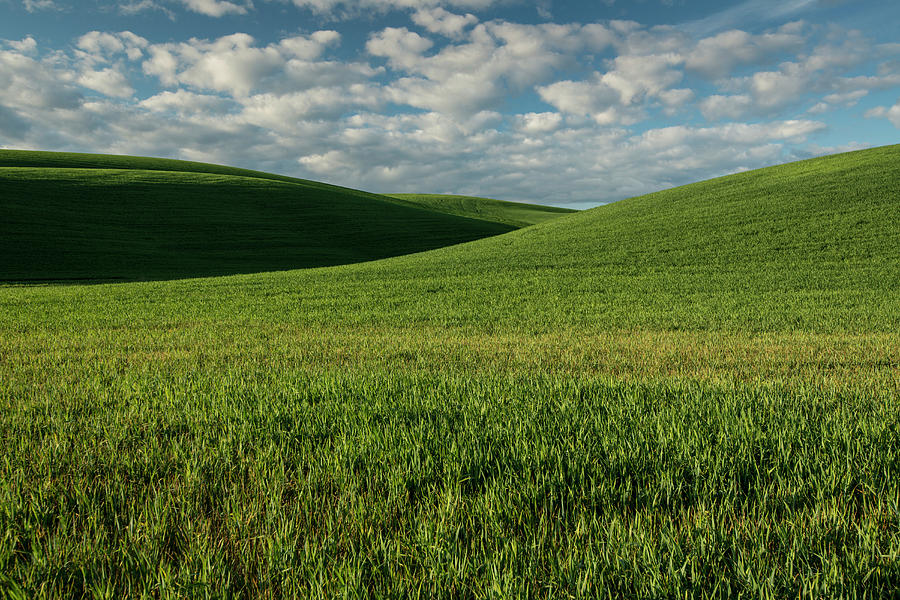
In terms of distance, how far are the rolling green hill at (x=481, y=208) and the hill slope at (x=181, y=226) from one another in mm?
19963

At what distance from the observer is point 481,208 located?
98.4m

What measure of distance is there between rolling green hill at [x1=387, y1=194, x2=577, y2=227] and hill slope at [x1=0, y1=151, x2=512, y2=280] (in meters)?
20.0

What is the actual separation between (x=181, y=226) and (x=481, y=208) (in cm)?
6180

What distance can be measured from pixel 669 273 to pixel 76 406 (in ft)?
70.1

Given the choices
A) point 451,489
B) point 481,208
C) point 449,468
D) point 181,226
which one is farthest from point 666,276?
point 481,208

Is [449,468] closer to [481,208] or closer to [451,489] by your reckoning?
[451,489]

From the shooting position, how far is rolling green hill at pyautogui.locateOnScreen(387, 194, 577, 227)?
88.2 meters

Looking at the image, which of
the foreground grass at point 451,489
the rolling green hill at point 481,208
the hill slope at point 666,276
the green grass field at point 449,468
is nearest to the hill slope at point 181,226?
the hill slope at point 666,276

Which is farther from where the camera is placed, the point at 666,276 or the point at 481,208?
the point at 481,208

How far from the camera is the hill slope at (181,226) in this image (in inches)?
1398

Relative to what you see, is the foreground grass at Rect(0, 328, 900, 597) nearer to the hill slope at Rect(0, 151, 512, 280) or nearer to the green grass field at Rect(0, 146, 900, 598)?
the green grass field at Rect(0, 146, 900, 598)

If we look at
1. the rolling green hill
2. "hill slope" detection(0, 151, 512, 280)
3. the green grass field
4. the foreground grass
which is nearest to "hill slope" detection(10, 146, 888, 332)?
the green grass field

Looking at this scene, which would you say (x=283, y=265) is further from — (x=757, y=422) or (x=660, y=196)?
(x=757, y=422)

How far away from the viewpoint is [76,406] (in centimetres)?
453
